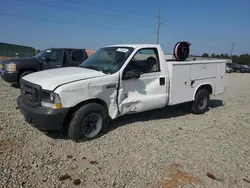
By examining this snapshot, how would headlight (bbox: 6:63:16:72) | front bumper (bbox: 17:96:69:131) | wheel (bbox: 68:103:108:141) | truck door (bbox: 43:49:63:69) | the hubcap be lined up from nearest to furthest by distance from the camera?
front bumper (bbox: 17:96:69:131) < wheel (bbox: 68:103:108:141) < the hubcap < headlight (bbox: 6:63:16:72) < truck door (bbox: 43:49:63:69)

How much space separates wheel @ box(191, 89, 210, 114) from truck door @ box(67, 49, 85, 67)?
202 inches

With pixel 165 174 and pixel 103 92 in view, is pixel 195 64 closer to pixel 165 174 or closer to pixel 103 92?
pixel 103 92

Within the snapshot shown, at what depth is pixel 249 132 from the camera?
5633 millimetres

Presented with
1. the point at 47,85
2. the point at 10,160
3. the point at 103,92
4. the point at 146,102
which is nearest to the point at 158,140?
the point at 146,102

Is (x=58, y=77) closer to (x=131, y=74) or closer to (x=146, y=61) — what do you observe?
(x=131, y=74)

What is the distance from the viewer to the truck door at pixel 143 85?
16.6 ft

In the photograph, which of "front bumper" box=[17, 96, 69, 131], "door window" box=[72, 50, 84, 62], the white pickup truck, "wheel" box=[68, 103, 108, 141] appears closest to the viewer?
"front bumper" box=[17, 96, 69, 131]

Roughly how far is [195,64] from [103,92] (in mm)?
3050

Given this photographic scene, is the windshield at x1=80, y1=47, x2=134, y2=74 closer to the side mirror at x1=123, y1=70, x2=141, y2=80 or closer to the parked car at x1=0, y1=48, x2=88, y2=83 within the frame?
the side mirror at x1=123, y1=70, x2=141, y2=80

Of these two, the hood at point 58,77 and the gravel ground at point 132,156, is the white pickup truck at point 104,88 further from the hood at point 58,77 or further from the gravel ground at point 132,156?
the gravel ground at point 132,156

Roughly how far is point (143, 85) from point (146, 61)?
0.73m

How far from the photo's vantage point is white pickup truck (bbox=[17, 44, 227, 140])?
419 centimetres

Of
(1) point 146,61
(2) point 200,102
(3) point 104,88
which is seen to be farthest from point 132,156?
(2) point 200,102

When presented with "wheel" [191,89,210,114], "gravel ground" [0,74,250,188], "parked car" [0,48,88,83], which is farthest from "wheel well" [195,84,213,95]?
"parked car" [0,48,88,83]
